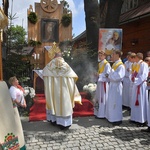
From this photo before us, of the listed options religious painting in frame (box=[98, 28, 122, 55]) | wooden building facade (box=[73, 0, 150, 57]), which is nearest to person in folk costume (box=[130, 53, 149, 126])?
religious painting in frame (box=[98, 28, 122, 55])

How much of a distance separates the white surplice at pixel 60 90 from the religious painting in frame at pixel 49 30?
16.5ft

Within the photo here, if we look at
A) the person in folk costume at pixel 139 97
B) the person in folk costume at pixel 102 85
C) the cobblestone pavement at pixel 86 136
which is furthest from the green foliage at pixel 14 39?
the person in folk costume at pixel 139 97

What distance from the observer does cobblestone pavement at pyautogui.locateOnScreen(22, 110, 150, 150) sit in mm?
4312

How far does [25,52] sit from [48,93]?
3.16 m

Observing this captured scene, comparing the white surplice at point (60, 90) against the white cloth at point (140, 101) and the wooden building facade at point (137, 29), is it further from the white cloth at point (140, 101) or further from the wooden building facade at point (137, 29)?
the wooden building facade at point (137, 29)

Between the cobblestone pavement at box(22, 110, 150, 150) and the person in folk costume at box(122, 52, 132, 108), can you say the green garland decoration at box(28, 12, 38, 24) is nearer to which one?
the person in folk costume at box(122, 52, 132, 108)

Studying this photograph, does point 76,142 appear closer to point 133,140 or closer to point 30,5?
point 133,140

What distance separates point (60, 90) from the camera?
Answer: 531cm

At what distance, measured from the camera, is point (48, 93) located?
5406 mm

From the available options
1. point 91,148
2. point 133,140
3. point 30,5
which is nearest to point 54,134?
point 91,148

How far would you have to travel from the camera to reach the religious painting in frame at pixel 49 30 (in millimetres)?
10211

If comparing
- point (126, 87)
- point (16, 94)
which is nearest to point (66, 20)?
point (126, 87)

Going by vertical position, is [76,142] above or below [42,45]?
below

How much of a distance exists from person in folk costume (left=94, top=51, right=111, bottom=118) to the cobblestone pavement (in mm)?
335
